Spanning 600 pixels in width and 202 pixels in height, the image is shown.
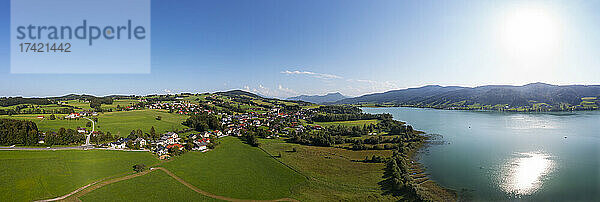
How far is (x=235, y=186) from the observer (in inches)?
800

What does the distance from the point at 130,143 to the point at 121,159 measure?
6047mm

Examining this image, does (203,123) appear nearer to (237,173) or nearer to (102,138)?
(102,138)

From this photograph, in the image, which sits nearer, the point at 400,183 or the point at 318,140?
the point at 400,183

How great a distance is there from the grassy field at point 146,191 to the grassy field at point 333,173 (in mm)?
8907

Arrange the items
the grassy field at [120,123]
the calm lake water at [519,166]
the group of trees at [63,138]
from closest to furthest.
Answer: the calm lake water at [519,166], the group of trees at [63,138], the grassy field at [120,123]

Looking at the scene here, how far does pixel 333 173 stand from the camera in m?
24.6

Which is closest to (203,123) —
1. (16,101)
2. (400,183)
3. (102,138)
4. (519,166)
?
(102,138)

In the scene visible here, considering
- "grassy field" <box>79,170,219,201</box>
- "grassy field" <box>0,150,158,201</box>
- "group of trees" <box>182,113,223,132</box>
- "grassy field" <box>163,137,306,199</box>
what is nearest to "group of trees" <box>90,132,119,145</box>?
"grassy field" <box>0,150,158,201</box>

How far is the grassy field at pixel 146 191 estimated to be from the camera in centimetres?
1714

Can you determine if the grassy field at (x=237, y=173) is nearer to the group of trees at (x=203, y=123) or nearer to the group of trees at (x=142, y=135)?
the group of trees at (x=142, y=135)

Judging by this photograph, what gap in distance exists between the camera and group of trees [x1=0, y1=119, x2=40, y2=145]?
2711cm

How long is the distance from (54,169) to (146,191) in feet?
32.8

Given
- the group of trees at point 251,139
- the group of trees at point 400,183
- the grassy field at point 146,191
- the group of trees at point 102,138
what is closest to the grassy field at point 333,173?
the group of trees at point 400,183

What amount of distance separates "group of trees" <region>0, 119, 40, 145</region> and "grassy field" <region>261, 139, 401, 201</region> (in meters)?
27.9
